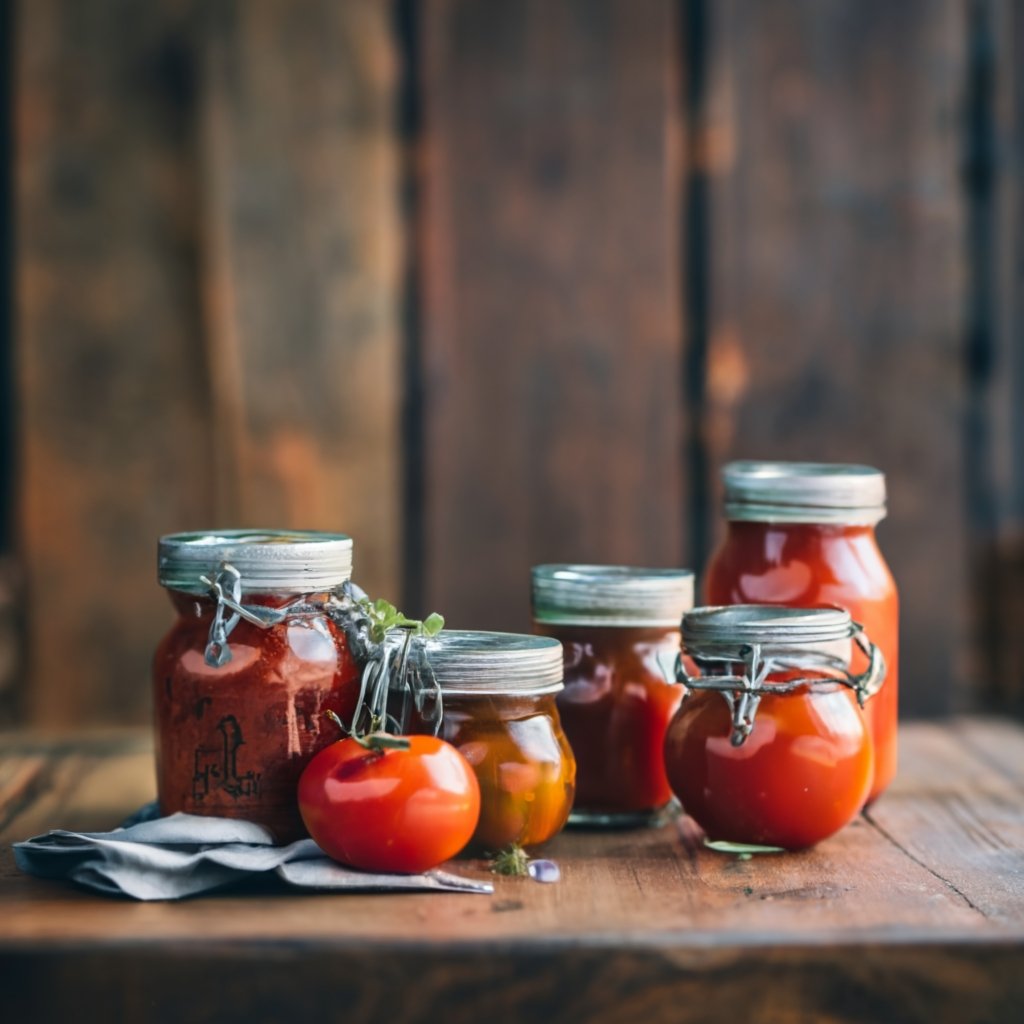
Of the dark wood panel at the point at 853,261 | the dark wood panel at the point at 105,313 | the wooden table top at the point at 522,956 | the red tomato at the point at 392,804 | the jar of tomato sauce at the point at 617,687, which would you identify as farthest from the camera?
the dark wood panel at the point at 853,261

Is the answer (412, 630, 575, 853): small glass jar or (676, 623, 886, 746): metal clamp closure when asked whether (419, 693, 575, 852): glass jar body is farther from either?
(676, 623, 886, 746): metal clamp closure

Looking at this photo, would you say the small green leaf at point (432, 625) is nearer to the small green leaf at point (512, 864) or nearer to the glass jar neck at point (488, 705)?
the glass jar neck at point (488, 705)

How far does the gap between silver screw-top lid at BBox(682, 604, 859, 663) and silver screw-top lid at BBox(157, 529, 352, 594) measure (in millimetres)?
270

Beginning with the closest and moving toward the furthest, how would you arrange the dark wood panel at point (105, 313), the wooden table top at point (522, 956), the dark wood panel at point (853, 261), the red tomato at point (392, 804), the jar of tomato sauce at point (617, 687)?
the wooden table top at point (522, 956), the red tomato at point (392, 804), the jar of tomato sauce at point (617, 687), the dark wood panel at point (105, 313), the dark wood panel at point (853, 261)

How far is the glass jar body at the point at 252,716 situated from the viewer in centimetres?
108

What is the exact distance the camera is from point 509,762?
1.09m

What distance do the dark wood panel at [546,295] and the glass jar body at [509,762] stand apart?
1.40 meters

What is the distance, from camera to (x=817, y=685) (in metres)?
1.11

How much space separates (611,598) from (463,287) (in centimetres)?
136

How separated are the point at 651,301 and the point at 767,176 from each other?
0.29m

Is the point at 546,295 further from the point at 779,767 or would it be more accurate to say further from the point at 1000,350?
the point at 779,767

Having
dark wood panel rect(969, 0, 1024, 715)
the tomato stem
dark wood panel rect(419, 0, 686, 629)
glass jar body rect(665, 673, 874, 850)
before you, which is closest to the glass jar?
glass jar body rect(665, 673, 874, 850)

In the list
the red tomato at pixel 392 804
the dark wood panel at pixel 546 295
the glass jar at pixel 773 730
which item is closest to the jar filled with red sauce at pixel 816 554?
the glass jar at pixel 773 730

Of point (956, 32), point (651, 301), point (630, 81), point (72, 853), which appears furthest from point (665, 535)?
point (72, 853)
